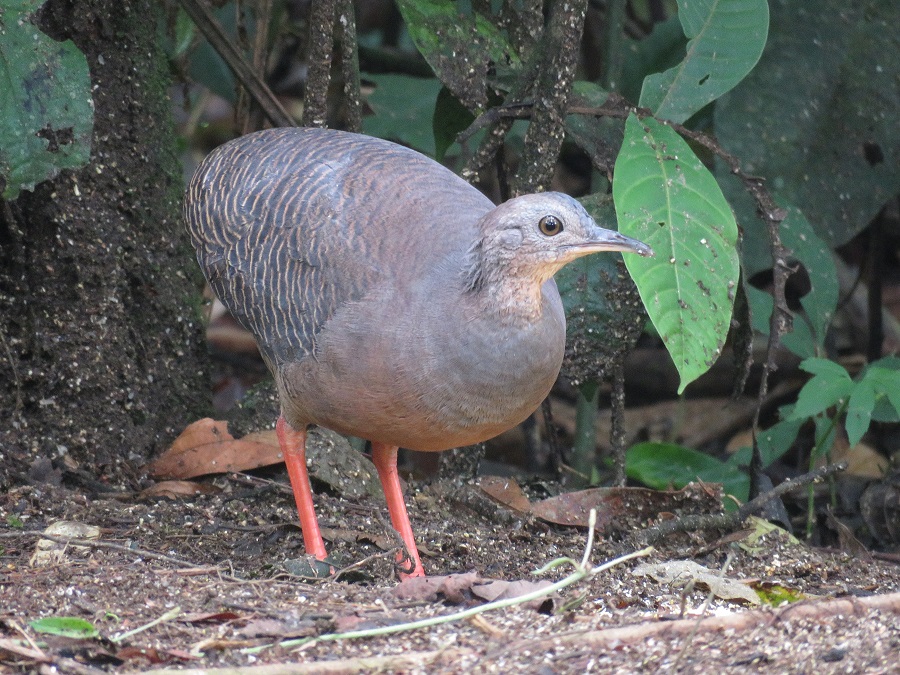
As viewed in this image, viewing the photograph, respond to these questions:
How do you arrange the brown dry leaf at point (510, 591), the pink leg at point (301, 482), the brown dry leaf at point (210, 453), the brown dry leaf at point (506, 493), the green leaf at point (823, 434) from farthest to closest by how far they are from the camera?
the green leaf at point (823, 434) → the brown dry leaf at point (210, 453) → the brown dry leaf at point (506, 493) → the pink leg at point (301, 482) → the brown dry leaf at point (510, 591)

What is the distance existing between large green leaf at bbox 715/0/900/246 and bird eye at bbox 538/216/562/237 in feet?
8.34

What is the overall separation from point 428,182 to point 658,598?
65.3 inches

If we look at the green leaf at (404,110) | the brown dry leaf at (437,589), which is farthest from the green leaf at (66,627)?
the green leaf at (404,110)

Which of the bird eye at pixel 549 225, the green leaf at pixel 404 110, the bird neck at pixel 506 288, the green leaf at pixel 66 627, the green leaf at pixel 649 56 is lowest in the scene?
the green leaf at pixel 66 627

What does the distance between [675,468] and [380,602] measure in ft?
9.30

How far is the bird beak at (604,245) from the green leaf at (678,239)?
0.98ft

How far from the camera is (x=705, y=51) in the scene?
462 centimetres

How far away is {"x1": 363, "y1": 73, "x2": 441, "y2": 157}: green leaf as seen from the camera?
6.16 m

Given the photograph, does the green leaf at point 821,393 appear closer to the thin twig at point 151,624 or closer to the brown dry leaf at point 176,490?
the brown dry leaf at point 176,490

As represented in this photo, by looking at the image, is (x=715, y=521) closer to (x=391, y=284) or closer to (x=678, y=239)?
(x=678, y=239)

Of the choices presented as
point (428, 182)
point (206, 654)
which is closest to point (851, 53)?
point (428, 182)

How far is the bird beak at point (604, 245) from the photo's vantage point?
3.65m

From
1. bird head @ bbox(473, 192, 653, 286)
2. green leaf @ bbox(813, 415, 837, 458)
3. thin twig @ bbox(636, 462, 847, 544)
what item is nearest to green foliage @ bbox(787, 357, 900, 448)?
thin twig @ bbox(636, 462, 847, 544)

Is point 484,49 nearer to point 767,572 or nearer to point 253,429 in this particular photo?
point 253,429
